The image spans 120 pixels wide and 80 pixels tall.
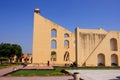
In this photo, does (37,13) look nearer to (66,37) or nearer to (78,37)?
(66,37)

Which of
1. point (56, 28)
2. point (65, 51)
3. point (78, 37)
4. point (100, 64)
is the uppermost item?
point (56, 28)

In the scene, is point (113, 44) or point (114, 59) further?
point (113, 44)

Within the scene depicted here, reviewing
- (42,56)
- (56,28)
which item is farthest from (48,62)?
(56,28)

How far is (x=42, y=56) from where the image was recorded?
104 ft

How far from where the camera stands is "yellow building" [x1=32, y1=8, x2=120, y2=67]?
2928cm

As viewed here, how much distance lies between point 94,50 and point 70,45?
6.92 m

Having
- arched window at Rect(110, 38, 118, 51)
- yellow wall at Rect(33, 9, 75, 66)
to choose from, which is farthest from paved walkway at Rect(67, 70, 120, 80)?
yellow wall at Rect(33, 9, 75, 66)

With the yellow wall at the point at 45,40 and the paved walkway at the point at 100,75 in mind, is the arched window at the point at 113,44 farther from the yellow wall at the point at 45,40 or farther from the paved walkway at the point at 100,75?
the paved walkway at the point at 100,75

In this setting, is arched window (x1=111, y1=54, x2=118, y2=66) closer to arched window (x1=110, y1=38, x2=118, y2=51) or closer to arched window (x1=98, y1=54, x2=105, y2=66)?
arched window (x1=110, y1=38, x2=118, y2=51)

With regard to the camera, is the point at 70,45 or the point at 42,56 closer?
the point at 42,56

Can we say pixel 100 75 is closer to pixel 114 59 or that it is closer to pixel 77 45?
pixel 77 45

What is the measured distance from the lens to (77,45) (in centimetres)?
2908

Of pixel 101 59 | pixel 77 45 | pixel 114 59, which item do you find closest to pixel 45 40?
pixel 77 45

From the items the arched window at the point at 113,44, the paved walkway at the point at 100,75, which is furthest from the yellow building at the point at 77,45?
the paved walkway at the point at 100,75
